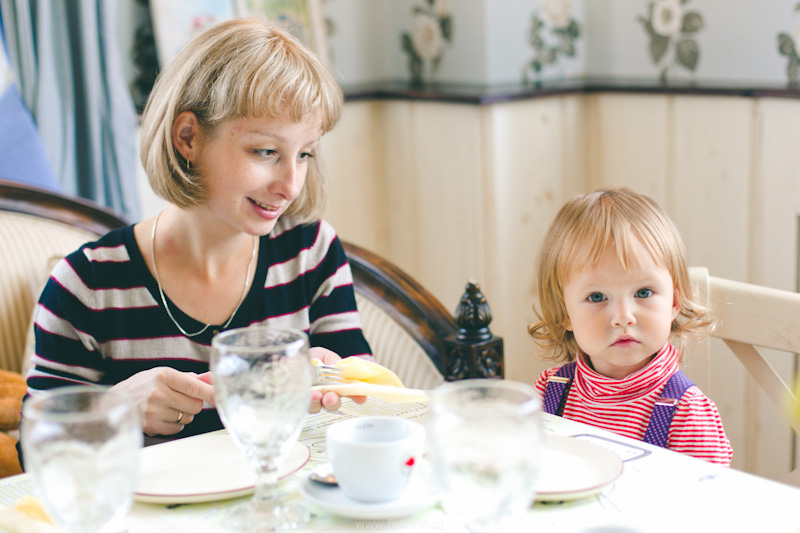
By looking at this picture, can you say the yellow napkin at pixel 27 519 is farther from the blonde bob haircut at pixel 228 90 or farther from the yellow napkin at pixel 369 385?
the blonde bob haircut at pixel 228 90

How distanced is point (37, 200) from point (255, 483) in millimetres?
1432

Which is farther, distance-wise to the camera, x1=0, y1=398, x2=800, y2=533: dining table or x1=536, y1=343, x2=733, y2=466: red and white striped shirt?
x1=536, y1=343, x2=733, y2=466: red and white striped shirt

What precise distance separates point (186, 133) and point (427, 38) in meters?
1.79

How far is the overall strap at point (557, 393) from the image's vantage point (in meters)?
1.35

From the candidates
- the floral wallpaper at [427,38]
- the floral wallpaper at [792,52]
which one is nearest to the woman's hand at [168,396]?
the floral wallpaper at [792,52]

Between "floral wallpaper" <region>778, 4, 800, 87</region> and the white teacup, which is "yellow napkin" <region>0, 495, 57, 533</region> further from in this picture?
"floral wallpaper" <region>778, 4, 800, 87</region>

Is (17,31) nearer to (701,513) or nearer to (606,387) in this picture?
(606,387)

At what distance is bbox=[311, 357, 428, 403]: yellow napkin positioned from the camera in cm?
103

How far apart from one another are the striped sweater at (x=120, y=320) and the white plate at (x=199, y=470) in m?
0.40

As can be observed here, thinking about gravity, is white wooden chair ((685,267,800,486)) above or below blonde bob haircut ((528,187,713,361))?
below

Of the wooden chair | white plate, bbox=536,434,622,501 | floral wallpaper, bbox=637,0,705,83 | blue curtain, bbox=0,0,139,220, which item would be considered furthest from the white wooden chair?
blue curtain, bbox=0,0,139,220

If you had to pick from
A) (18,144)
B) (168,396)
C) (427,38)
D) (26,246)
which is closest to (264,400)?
(168,396)

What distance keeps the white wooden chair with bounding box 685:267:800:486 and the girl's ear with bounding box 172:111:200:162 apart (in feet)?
2.65

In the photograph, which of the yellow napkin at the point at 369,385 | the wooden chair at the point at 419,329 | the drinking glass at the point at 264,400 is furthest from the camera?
the wooden chair at the point at 419,329
